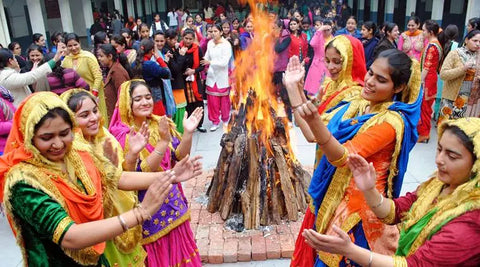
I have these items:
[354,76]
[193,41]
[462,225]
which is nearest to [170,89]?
[193,41]

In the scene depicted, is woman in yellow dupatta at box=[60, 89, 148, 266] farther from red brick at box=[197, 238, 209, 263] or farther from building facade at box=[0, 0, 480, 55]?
building facade at box=[0, 0, 480, 55]

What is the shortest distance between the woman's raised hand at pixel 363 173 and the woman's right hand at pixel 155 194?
91cm

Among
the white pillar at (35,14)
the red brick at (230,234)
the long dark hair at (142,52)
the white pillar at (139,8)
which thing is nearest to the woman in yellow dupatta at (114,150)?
the red brick at (230,234)

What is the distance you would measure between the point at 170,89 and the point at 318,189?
4268 mm

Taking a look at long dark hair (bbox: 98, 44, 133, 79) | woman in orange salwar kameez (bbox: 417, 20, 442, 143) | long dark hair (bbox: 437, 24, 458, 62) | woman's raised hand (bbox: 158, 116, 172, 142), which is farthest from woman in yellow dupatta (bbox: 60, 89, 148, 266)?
long dark hair (bbox: 437, 24, 458, 62)

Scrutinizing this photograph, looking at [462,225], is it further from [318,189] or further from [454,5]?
[454,5]

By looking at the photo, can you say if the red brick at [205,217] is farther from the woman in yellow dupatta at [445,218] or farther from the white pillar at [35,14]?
the white pillar at [35,14]

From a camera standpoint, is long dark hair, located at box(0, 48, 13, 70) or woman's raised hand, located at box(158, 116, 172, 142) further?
long dark hair, located at box(0, 48, 13, 70)

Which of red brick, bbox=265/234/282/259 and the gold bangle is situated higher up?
the gold bangle

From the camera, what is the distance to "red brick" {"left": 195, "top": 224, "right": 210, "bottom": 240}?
4016 millimetres

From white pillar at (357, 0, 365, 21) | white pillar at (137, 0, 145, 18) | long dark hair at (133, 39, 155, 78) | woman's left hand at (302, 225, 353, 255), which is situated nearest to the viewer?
woman's left hand at (302, 225, 353, 255)

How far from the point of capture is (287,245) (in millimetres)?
3826

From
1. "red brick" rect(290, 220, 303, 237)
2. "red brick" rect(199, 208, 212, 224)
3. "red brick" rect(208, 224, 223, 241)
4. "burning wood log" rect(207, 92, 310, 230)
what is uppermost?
"burning wood log" rect(207, 92, 310, 230)

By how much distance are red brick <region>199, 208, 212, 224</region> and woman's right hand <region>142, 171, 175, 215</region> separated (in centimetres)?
241
